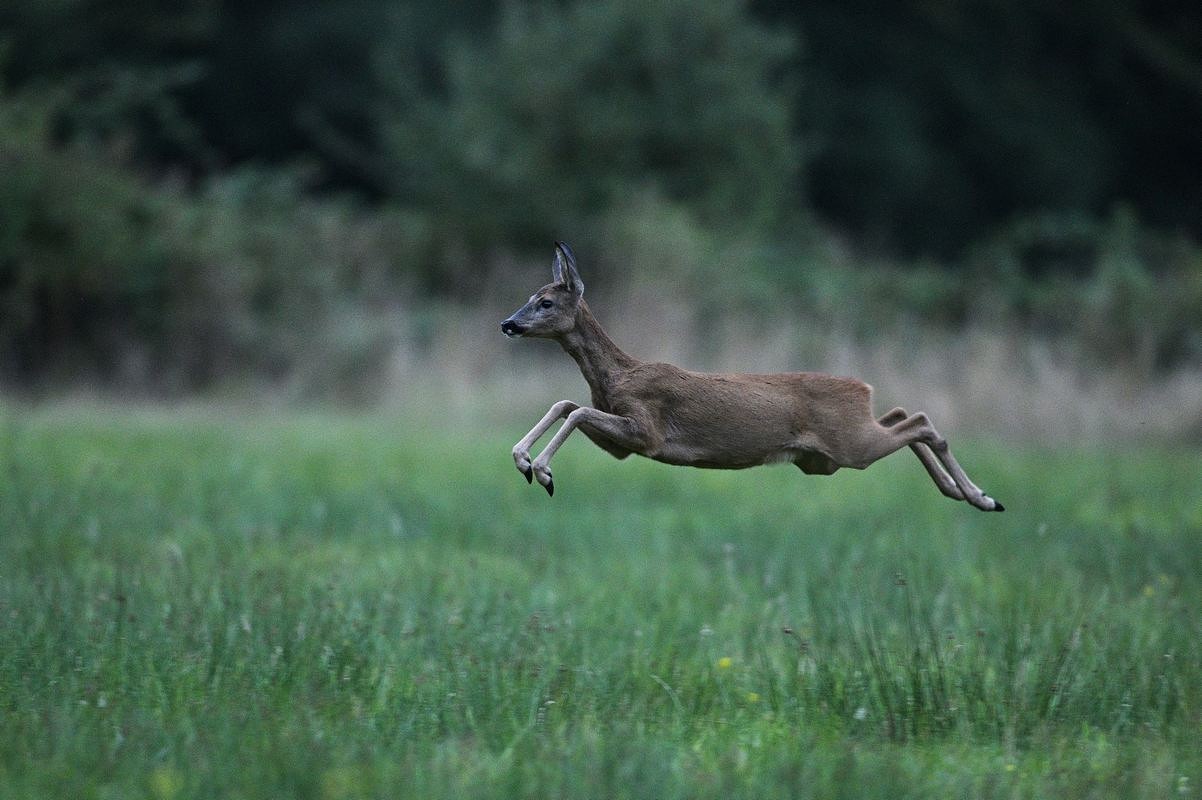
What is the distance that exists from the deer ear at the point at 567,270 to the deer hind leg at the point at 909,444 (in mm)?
886

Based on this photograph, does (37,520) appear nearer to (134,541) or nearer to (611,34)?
(134,541)

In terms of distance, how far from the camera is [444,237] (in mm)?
21969

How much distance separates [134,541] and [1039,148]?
29043 millimetres

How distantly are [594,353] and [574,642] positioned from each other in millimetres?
2274

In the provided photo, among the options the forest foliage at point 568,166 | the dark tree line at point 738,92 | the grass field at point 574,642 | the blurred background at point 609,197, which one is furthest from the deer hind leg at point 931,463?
the dark tree line at point 738,92

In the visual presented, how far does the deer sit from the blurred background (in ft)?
26.2

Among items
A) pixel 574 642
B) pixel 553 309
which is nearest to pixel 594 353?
pixel 553 309

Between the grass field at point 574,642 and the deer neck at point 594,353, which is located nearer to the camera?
the deer neck at point 594,353

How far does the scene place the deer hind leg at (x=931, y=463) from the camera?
4195 millimetres

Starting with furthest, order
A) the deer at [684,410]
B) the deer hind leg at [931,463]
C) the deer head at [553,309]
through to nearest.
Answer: the deer hind leg at [931,463] < the deer head at [553,309] < the deer at [684,410]

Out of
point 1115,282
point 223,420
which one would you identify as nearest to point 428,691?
point 223,420

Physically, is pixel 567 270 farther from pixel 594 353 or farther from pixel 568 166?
pixel 568 166

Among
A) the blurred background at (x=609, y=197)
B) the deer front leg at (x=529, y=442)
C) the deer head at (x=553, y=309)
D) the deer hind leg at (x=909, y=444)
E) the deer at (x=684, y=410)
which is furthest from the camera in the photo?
the blurred background at (x=609, y=197)

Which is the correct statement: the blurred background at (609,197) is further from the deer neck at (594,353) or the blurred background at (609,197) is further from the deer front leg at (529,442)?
the deer front leg at (529,442)
